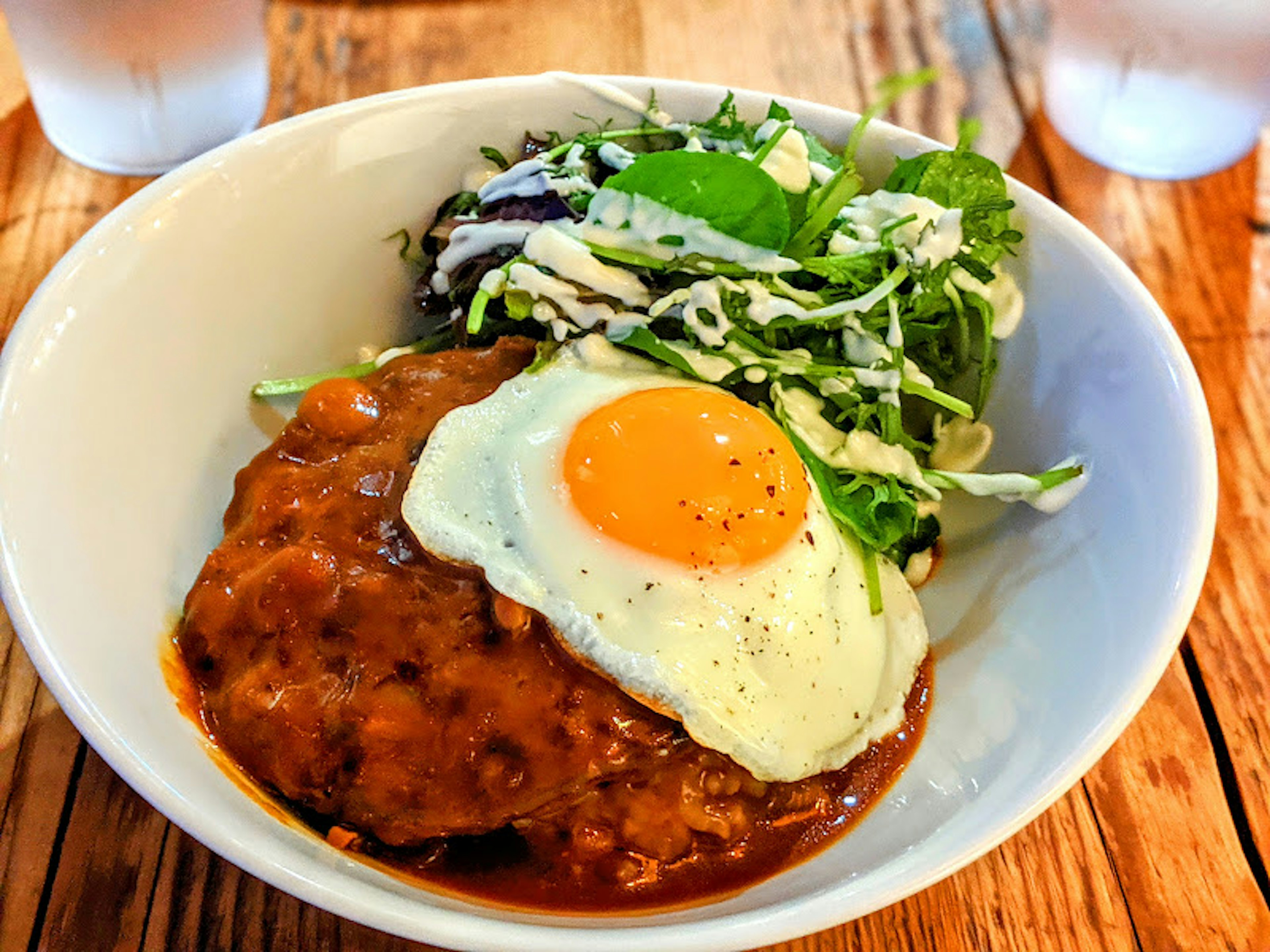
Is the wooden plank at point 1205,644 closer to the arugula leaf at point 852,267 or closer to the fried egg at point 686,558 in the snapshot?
the fried egg at point 686,558

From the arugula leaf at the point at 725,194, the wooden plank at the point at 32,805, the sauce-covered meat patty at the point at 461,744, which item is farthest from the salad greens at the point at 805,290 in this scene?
the wooden plank at the point at 32,805

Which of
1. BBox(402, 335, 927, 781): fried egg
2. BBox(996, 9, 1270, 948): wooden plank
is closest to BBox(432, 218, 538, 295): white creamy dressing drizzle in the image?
BBox(402, 335, 927, 781): fried egg

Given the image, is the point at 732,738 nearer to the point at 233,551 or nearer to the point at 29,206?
the point at 233,551

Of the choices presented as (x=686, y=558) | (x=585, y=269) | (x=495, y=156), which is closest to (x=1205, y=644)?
(x=686, y=558)

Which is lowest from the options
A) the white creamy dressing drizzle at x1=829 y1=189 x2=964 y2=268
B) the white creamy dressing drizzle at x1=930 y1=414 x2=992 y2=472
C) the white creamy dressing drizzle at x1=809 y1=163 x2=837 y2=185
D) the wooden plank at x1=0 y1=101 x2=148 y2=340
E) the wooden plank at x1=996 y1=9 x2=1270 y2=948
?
the wooden plank at x1=996 y1=9 x2=1270 y2=948

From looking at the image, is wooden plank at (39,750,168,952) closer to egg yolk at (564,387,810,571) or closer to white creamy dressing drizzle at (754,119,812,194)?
egg yolk at (564,387,810,571)

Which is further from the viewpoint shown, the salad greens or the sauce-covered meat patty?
the salad greens

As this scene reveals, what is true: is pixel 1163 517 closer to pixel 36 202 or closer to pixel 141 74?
pixel 141 74
